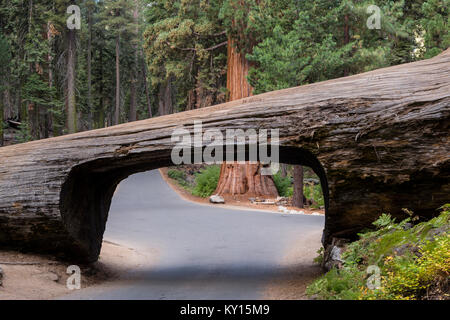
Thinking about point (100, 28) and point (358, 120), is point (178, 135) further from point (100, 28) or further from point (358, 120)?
point (100, 28)

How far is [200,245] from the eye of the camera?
44.1 feet

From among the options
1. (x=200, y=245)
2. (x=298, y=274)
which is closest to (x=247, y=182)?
(x=200, y=245)

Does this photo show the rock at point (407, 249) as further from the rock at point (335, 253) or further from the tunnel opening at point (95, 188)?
the tunnel opening at point (95, 188)

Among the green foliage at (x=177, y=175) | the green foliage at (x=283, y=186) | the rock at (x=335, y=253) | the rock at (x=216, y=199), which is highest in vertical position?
the green foliage at (x=177, y=175)

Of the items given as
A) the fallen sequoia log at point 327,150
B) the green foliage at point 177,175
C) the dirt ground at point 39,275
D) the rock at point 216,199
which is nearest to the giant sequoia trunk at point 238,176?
the rock at point 216,199

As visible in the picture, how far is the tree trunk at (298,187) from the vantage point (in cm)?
2011

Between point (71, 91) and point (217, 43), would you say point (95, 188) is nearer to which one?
point (71, 91)

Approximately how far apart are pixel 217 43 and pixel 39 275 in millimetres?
20673

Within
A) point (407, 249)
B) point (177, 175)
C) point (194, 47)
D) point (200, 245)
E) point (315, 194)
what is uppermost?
point (194, 47)

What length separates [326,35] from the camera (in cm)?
1784

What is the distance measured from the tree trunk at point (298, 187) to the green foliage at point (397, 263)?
12.4 metres

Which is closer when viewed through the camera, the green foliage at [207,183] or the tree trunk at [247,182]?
the tree trunk at [247,182]
